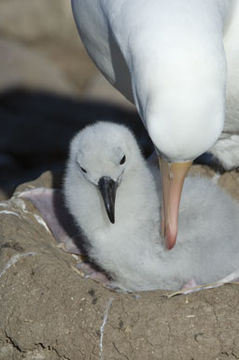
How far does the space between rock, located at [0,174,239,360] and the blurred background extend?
3.42 m

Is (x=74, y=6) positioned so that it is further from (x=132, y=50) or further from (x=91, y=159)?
(x=132, y=50)

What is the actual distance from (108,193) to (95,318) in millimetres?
693

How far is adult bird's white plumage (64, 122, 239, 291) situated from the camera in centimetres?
462

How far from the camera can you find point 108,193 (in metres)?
4.41

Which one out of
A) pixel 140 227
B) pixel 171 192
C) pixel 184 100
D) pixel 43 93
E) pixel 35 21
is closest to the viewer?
pixel 184 100

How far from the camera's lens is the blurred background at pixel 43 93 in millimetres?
9312

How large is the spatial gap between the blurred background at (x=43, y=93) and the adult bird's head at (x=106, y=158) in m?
3.23

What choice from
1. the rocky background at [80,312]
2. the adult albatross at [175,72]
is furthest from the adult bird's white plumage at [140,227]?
the adult albatross at [175,72]

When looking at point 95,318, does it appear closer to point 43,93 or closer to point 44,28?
point 43,93

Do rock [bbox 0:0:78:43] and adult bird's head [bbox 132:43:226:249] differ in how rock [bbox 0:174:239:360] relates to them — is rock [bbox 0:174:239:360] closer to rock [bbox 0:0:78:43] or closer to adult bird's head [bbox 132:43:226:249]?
adult bird's head [bbox 132:43:226:249]

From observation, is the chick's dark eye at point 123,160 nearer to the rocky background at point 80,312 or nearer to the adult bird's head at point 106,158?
the adult bird's head at point 106,158

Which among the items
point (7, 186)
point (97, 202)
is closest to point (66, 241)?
point (97, 202)

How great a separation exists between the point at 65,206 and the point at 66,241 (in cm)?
22

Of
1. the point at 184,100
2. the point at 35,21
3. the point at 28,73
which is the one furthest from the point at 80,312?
the point at 35,21
